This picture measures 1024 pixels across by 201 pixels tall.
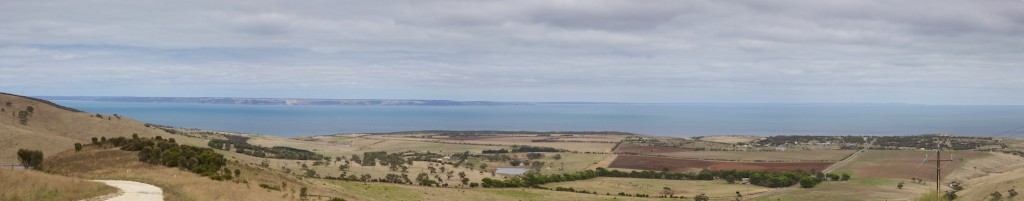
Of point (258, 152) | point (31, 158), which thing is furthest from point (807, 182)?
point (31, 158)

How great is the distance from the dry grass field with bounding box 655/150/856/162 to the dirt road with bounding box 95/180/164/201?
10246 centimetres

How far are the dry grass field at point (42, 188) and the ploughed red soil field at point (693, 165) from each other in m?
85.2

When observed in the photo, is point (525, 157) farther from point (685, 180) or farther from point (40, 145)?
point (40, 145)

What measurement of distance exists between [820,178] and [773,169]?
8.92 meters

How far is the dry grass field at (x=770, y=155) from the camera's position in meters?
122

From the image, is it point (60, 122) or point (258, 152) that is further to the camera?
point (258, 152)

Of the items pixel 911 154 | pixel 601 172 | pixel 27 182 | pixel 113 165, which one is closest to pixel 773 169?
pixel 601 172

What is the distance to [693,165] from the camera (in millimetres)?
111812

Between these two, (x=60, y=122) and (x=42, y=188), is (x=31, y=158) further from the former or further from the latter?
(x=60, y=122)

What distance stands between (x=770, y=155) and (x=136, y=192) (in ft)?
387

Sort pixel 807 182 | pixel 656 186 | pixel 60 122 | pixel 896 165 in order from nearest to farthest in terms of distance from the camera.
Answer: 1. pixel 807 182
2. pixel 656 186
3. pixel 60 122
4. pixel 896 165

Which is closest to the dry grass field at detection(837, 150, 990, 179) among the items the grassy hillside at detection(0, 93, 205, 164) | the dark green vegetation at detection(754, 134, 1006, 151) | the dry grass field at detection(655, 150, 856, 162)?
the dry grass field at detection(655, 150, 856, 162)

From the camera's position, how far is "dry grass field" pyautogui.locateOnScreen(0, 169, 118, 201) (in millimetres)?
25125

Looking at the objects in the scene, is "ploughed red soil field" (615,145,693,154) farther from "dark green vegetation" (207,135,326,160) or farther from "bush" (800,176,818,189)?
"dark green vegetation" (207,135,326,160)
